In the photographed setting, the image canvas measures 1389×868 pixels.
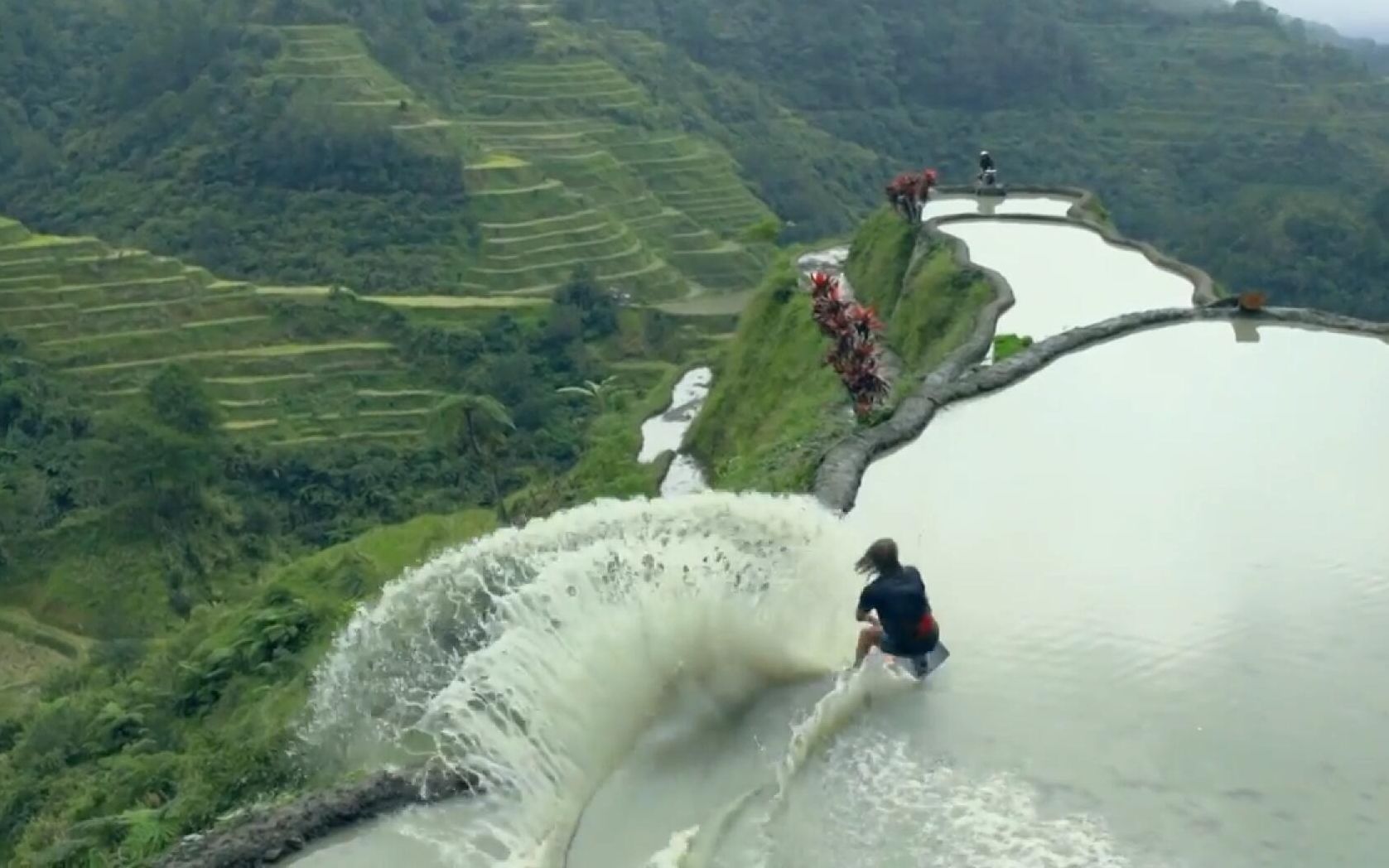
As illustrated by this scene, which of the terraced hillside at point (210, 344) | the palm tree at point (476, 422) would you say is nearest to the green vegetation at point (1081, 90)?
the terraced hillside at point (210, 344)

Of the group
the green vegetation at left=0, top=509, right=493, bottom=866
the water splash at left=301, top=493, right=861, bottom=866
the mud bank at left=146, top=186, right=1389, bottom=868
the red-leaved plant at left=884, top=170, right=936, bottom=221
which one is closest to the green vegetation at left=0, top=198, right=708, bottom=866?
the green vegetation at left=0, top=509, right=493, bottom=866

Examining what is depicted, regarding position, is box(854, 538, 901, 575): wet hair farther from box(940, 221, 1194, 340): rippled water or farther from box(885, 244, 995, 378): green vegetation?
Answer: box(885, 244, 995, 378): green vegetation

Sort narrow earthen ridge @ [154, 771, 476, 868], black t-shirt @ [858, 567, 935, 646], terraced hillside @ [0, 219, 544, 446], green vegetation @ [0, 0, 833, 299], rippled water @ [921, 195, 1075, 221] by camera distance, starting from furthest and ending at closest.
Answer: green vegetation @ [0, 0, 833, 299] → terraced hillside @ [0, 219, 544, 446] → rippled water @ [921, 195, 1075, 221] → black t-shirt @ [858, 567, 935, 646] → narrow earthen ridge @ [154, 771, 476, 868]

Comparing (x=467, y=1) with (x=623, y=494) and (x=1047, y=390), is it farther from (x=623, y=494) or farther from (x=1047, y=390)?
(x=1047, y=390)

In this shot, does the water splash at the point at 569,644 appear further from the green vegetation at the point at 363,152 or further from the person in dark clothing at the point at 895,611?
the green vegetation at the point at 363,152

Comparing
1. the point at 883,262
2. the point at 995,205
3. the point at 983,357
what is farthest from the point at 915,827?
the point at 995,205
